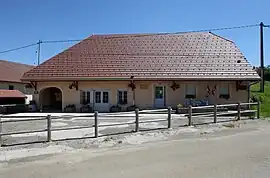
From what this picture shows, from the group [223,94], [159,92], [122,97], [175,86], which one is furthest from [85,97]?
[223,94]

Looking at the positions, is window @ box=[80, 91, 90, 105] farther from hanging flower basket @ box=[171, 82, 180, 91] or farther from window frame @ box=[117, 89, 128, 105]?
hanging flower basket @ box=[171, 82, 180, 91]

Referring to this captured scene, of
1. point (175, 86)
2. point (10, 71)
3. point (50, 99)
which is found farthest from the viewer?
point (10, 71)

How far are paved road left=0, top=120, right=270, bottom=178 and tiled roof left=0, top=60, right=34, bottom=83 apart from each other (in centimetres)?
3198

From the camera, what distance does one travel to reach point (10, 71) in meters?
42.7

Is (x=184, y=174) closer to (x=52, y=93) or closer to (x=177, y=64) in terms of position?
(x=177, y=64)

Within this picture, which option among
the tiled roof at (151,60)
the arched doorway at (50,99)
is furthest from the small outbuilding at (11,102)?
the tiled roof at (151,60)

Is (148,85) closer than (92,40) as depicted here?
Yes

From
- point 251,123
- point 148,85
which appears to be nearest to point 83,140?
point 251,123

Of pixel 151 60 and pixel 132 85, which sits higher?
pixel 151 60

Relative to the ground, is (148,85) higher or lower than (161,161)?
higher

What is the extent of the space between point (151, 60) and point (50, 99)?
31.8 ft

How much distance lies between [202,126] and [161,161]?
291 inches

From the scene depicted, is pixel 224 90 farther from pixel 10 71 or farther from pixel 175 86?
pixel 10 71

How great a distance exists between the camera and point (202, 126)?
15.4 m
